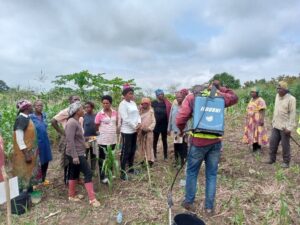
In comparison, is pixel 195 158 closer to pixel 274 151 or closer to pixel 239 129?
pixel 274 151

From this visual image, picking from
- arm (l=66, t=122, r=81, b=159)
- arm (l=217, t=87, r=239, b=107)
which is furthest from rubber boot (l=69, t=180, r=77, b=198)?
arm (l=217, t=87, r=239, b=107)

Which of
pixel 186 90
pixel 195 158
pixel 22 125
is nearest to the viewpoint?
pixel 195 158

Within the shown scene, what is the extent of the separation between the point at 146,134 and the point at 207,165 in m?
2.35

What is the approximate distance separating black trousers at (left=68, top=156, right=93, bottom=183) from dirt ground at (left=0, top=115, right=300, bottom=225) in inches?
15.4

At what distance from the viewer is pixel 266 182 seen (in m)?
5.72

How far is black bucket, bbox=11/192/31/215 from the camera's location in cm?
491

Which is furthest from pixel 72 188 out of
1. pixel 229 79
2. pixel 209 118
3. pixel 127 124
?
pixel 229 79

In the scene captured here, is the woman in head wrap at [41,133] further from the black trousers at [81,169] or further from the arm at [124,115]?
the arm at [124,115]

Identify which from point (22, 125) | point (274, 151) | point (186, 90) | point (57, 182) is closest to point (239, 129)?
point (274, 151)

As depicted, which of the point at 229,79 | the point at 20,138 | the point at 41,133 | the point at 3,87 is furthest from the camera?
the point at 229,79

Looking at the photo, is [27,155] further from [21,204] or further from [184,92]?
[184,92]

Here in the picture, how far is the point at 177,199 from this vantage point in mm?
5051

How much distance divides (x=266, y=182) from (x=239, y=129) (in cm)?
456

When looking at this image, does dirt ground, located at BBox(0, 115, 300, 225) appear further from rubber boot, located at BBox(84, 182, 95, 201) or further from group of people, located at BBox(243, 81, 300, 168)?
group of people, located at BBox(243, 81, 300, 168)
